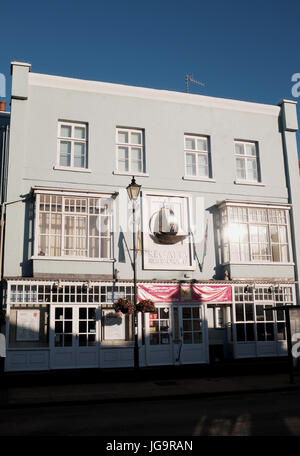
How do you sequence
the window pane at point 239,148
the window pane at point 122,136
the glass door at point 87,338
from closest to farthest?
the glass door at point 87,338 < the window pane at point 122,136 < the window pane at point 239,148

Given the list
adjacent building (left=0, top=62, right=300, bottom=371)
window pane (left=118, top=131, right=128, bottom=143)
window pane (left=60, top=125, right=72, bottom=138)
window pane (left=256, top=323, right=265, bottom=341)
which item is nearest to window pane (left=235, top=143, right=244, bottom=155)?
adjacent building (left=0, top=62, right=300, bottom=371)

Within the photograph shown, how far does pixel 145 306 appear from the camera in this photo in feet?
51.2

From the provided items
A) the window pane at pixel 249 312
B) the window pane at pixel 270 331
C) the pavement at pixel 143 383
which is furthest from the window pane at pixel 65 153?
the window pane at pixel 270 331

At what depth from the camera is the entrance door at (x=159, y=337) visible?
55.2 feet

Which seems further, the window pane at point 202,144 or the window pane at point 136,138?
the window pane at point 202,144

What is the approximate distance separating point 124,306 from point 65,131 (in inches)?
291

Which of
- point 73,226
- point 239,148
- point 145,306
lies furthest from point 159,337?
point 239,148

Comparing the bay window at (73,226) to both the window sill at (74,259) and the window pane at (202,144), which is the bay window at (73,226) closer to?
the window sill at (74,259)

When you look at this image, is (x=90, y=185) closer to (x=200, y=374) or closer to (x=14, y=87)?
(x=14, y=87)

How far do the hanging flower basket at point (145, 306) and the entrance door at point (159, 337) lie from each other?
1315mm

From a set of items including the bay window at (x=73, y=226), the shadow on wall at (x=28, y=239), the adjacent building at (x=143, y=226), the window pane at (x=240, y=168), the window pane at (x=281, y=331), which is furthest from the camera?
the window pane at (x=240, y=168)

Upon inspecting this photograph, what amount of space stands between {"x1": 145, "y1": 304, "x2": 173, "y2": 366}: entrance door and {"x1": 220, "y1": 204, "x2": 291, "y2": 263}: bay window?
11.0ft

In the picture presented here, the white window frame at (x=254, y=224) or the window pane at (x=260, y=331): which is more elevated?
the white window frame at (x=254, y=224)

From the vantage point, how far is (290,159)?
2061cm
